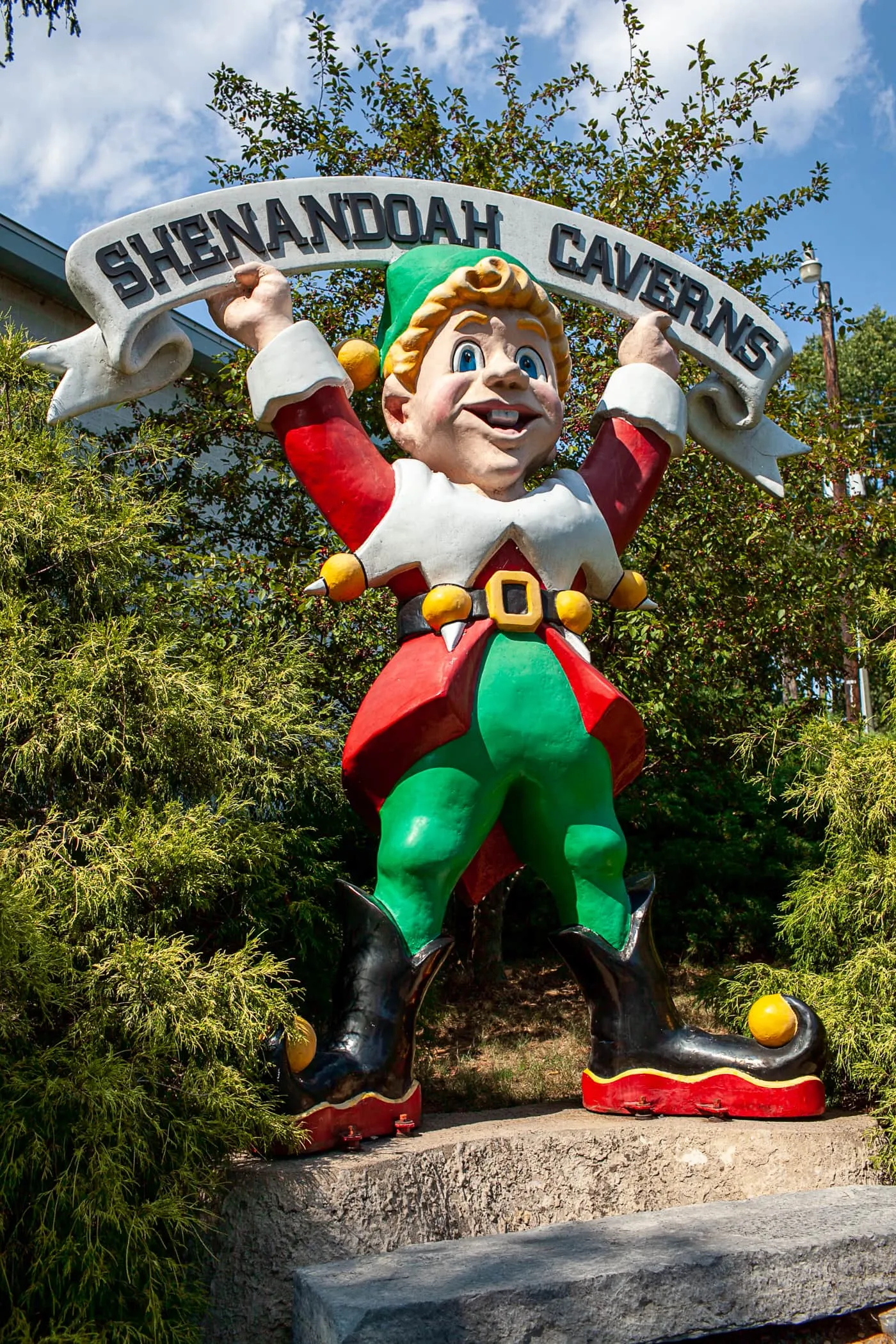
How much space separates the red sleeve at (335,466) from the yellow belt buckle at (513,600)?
382mm

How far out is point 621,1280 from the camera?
242 cm

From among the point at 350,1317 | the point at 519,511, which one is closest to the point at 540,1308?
the point at 350,1317

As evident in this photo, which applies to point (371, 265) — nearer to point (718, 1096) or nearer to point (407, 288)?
point (407, 288)

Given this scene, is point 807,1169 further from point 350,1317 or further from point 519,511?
point 519,511

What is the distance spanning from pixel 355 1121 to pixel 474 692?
112 cm

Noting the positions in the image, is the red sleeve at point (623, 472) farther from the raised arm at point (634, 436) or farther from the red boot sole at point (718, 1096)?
the red boot sole at point (718, 1096)

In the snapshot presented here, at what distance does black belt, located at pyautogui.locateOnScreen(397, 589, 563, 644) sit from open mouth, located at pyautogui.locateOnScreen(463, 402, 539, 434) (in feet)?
1.58

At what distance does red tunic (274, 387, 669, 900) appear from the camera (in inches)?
129

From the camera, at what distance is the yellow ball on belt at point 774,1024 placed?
A: 3.31 meters

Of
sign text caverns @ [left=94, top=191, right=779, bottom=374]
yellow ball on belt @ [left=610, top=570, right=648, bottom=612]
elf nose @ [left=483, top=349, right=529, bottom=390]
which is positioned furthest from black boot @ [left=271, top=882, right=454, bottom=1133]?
sign text caverns @ [left=94, top=191, right=779, bottom=374]

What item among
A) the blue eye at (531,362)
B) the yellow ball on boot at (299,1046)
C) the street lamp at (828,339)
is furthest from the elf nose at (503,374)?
the street lamp at (828,339)

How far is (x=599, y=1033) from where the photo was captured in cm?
340

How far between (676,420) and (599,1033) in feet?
6.17

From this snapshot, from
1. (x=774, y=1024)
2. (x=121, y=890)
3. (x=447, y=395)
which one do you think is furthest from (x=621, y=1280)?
(x=447, y=395)
